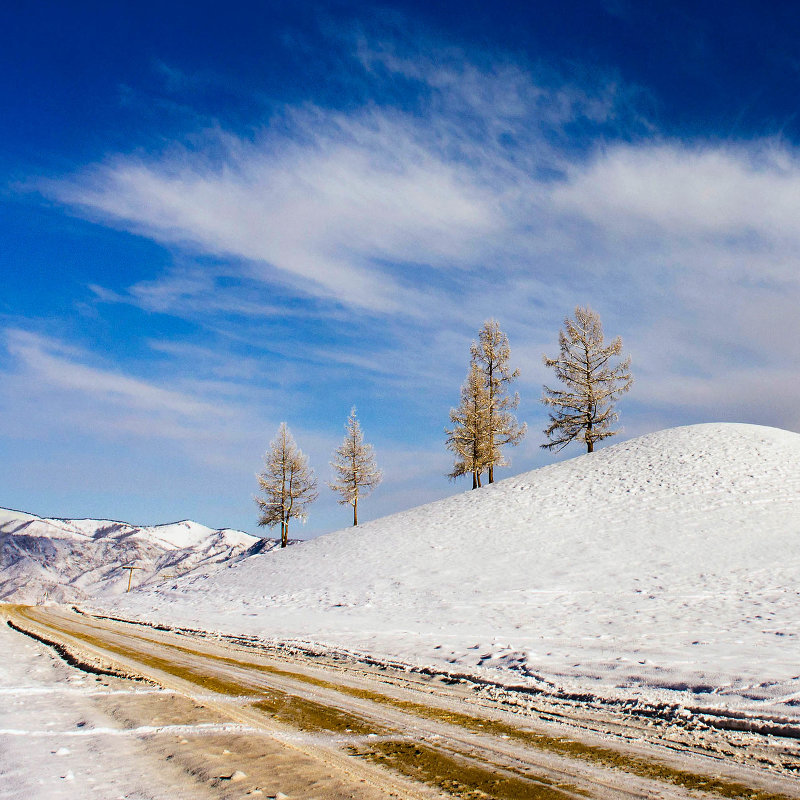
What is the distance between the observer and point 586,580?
51.2 feet

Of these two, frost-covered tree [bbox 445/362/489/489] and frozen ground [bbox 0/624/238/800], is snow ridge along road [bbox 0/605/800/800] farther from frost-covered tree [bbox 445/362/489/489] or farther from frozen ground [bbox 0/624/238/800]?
frost-covered tree [bbox 445/362/489/489]

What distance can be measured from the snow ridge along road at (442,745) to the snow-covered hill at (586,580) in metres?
1.47

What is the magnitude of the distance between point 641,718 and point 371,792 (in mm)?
3040

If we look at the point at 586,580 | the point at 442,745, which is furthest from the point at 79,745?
the point at 586,580

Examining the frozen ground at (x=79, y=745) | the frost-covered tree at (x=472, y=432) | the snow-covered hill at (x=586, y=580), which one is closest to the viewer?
the frozen ground at (x=79, y=745)

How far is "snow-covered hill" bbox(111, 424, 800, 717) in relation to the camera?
26.1 ft

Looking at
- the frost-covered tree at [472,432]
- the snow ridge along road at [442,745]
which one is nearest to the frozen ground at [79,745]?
the snow ridge along road at [442,745]

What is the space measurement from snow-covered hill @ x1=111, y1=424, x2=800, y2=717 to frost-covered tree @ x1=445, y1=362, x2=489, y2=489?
747 centimetres

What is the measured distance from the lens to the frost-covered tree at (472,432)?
37562 mm

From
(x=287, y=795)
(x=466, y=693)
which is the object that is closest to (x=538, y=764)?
(x=287, y=795)

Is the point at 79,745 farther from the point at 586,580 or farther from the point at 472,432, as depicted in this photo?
the point at 472,432

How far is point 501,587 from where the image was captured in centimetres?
1603

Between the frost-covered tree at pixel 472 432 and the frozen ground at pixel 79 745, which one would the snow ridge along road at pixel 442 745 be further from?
the frost-covered tree at pixel 472 432

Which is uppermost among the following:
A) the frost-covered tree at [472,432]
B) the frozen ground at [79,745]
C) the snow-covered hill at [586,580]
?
the frost-covered tree at [472,432]
